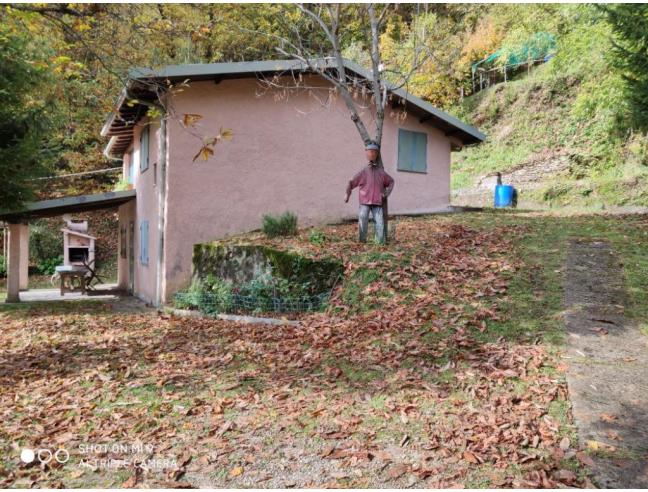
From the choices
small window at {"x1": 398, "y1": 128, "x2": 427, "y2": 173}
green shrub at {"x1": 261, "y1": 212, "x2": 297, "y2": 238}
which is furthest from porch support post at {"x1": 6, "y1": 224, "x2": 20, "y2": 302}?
small window at {"x1": 398, "y1": 128, "x2": 427, "y2": 173}

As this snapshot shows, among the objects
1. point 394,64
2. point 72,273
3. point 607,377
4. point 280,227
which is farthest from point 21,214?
point 607,377

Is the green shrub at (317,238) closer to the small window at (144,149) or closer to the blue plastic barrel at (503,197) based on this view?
the small window at (144,149)

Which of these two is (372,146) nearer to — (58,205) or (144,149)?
(144,149)

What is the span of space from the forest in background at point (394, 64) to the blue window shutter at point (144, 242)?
2783 mm

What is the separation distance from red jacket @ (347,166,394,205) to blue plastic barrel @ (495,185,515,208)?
10.5 meters

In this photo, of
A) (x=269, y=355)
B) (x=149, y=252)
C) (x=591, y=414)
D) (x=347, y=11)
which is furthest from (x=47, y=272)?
(x=591, y=414)

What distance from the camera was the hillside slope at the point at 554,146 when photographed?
18.9 m

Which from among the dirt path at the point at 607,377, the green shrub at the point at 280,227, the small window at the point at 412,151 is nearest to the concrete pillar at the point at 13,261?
the green shrub at the point at 280,227

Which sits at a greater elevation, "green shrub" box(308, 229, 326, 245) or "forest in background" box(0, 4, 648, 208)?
"forest in background" box(0, 4, 648, 208)

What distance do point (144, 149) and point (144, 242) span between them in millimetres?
2551

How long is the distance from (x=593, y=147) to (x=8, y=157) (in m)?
22.3

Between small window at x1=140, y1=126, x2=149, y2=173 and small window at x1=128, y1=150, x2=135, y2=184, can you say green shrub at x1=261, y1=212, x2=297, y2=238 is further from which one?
small window at x1=128, y1=150, x2=135, y2=184

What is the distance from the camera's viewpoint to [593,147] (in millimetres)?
23141

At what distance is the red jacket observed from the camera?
1001cm
